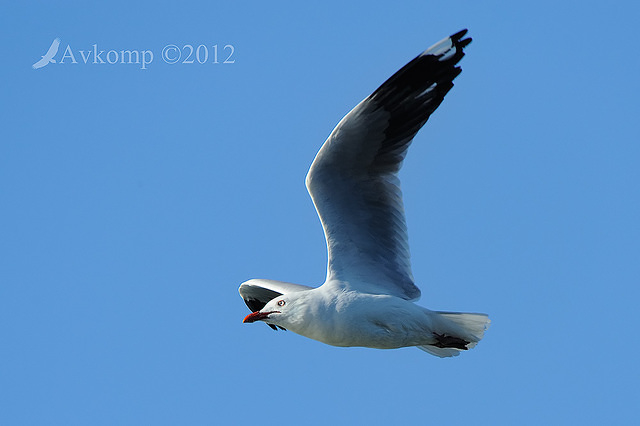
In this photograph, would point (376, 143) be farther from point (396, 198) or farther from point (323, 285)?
A: point (323, 285)

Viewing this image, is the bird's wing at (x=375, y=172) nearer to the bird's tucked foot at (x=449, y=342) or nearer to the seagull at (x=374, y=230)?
the seagull at (x=374, y=230)

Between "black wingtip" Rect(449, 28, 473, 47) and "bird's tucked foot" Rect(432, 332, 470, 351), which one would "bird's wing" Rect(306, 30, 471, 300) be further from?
"bird's tucked foot" Rect(432, 332, 470, 351)

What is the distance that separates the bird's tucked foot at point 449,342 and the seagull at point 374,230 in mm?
11

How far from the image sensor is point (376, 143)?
10289 millimetres

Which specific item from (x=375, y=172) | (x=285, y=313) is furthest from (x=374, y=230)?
(x=285, y=313)

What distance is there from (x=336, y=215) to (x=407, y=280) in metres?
1.13

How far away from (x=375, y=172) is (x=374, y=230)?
26.3 inches

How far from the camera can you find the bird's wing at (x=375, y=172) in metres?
10.2

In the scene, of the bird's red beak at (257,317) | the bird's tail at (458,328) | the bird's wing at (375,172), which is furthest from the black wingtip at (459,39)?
the bird's red beak at (257,317)

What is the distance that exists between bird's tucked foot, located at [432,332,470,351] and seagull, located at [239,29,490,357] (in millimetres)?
11

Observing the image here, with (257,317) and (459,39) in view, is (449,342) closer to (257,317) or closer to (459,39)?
(257,317)

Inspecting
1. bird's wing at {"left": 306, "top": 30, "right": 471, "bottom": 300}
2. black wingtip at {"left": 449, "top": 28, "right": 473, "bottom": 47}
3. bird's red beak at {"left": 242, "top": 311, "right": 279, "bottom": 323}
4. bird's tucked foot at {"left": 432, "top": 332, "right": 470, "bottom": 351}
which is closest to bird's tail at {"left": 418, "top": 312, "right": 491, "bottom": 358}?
bird's tucked foot at {"left": 432, "top": 332, "right": 470, "bottom": 351}

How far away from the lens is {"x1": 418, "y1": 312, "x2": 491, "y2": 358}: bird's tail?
33.9ft

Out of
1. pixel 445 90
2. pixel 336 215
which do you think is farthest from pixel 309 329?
pixel 445 90
